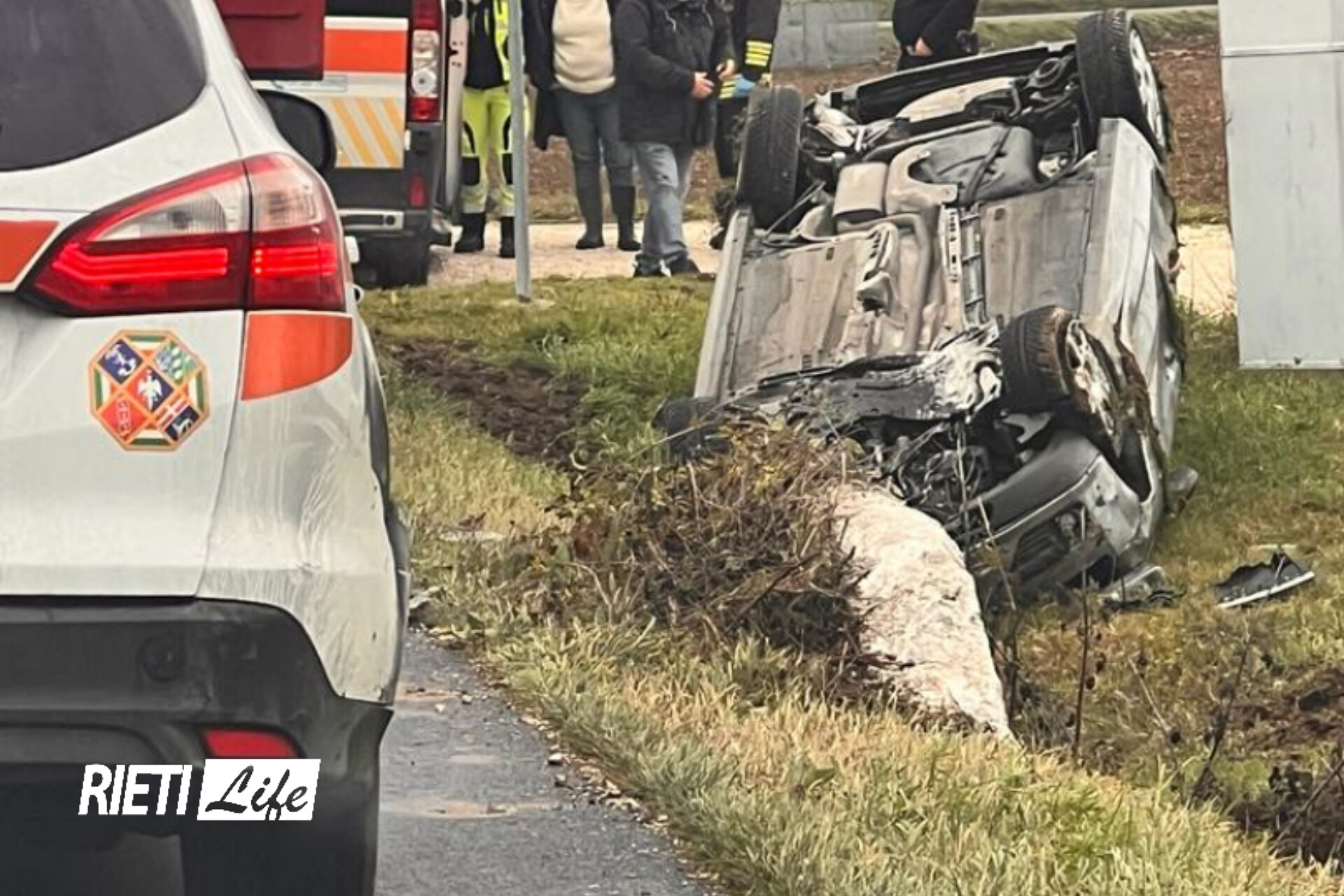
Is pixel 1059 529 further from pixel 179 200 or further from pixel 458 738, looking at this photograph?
pixel 179 200

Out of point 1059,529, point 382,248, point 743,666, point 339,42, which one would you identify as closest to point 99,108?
point 743,666

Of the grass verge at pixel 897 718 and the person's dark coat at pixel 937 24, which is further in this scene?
the person's dark coat at pixel 937 24

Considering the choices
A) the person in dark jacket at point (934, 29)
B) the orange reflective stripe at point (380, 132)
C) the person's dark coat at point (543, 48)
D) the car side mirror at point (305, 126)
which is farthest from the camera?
the person in dark jacket at point (934, 29)

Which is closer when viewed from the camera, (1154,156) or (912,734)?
(912,734)

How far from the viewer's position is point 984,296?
8.77 metres

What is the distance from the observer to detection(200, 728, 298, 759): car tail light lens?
3.15 meters

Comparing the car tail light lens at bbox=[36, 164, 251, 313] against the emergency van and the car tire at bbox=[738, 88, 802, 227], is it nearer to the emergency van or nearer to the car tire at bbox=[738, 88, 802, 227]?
the car tire at bbox=[738, 88, 802, 227]

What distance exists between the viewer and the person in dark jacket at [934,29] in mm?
14547

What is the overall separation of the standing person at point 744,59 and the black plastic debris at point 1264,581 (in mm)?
Result: 6557

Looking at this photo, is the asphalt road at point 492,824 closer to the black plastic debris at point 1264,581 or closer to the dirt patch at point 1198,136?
the black plastic debris at point 1264,581

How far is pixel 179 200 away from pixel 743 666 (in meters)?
3.07

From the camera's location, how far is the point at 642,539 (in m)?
6.76

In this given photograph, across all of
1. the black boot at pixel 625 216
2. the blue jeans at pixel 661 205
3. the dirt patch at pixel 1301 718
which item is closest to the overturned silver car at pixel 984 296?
the dirt patch at pixel 1301 718

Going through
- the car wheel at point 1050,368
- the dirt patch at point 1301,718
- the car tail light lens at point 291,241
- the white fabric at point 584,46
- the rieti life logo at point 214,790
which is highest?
the car tail light lens at point 291,241
